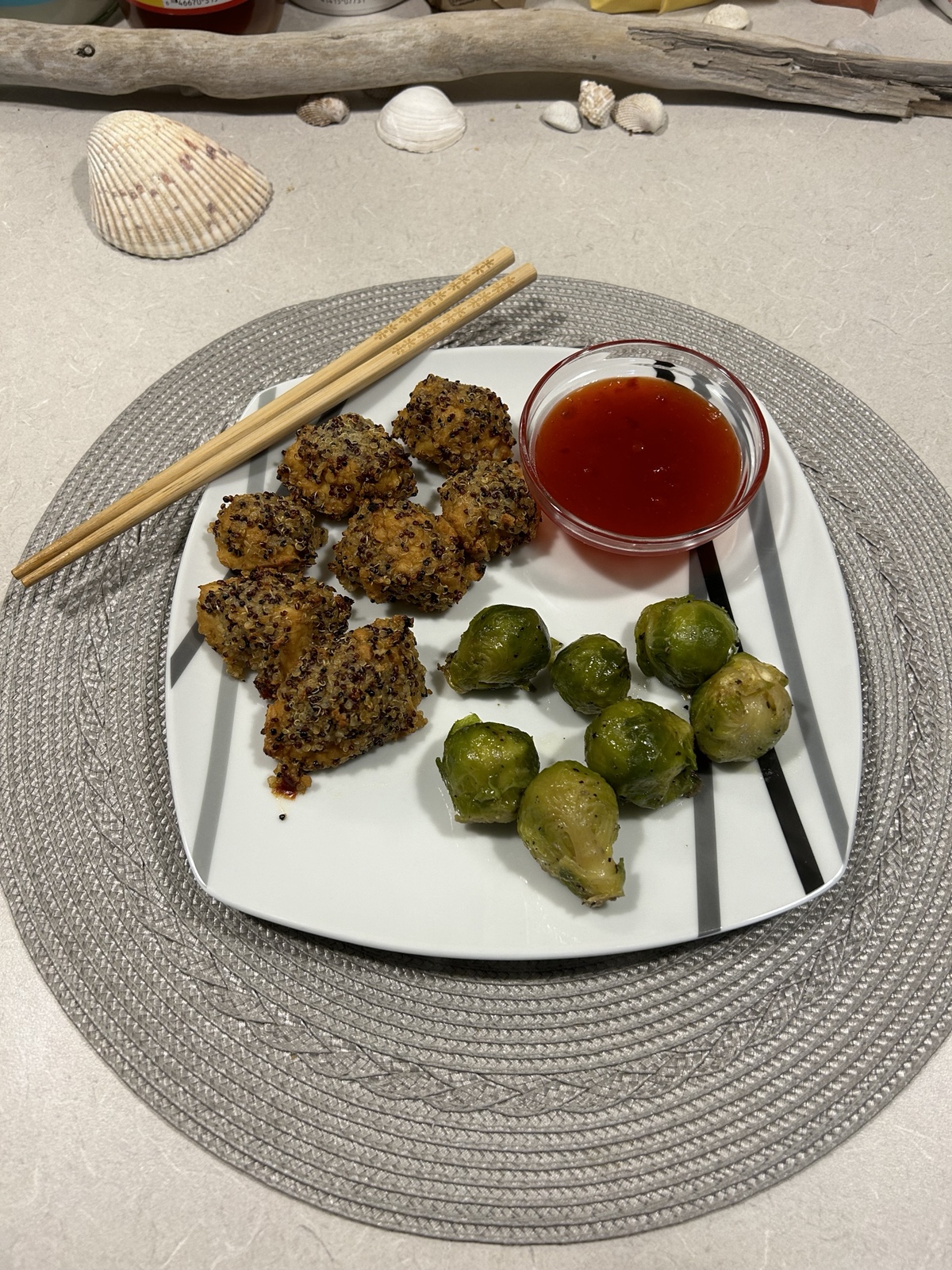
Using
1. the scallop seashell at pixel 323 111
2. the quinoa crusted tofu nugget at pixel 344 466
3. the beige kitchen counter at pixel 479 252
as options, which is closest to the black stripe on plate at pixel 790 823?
the beige kitchen counter at pixel 479 252

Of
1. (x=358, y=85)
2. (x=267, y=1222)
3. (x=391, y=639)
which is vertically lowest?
(x=267, y=1222)

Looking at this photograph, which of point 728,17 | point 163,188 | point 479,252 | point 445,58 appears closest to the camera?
point 163,188

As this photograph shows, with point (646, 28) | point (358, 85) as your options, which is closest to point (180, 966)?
point (358, 85)

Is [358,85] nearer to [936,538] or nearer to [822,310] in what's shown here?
[822,310]

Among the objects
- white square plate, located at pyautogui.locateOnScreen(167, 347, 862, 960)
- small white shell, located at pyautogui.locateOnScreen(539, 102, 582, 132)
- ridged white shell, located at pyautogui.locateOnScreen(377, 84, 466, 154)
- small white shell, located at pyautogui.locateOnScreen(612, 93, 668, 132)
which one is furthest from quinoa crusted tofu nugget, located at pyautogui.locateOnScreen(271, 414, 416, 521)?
small white shell, located at pyautogui.locateOnScreen(612, 93, 668, 132)

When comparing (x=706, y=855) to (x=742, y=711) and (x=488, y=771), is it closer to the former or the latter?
(x=742, y=711)

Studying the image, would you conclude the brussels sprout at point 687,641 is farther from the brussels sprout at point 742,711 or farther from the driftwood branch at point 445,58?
the driftwood branch at point 445,58

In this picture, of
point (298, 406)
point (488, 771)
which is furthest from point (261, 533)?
point (488, 771)
